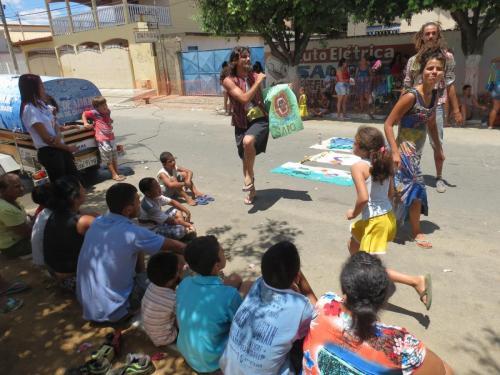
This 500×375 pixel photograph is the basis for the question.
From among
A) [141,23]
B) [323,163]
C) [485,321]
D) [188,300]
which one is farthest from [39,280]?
[141,23]

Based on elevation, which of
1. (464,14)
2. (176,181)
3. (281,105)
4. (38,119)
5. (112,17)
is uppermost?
(112,17)

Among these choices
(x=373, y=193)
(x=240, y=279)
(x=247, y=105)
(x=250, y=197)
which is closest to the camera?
(x=240, y=279)

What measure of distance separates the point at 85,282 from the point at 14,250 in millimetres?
1903

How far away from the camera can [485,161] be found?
22.4 ft

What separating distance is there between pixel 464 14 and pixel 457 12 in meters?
0.27

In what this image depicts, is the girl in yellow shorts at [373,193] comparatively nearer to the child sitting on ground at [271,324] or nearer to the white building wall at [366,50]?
the child sitting on ground at [271,324]

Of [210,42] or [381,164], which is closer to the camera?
[381,164]

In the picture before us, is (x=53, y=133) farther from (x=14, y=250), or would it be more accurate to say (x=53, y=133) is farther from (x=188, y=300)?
(x=188, y=300)

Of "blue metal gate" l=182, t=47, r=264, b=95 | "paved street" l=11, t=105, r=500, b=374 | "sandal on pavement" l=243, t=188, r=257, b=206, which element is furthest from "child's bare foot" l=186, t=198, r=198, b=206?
"blue metal gate" l=182, t=47, r=264, b=95

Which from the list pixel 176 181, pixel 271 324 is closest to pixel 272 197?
pixel 176 181

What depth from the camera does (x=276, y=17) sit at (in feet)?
38.5

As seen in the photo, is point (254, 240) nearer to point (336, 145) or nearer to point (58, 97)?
point (336, 145)

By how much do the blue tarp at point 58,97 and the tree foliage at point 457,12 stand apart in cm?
698

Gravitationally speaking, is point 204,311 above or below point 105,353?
above
